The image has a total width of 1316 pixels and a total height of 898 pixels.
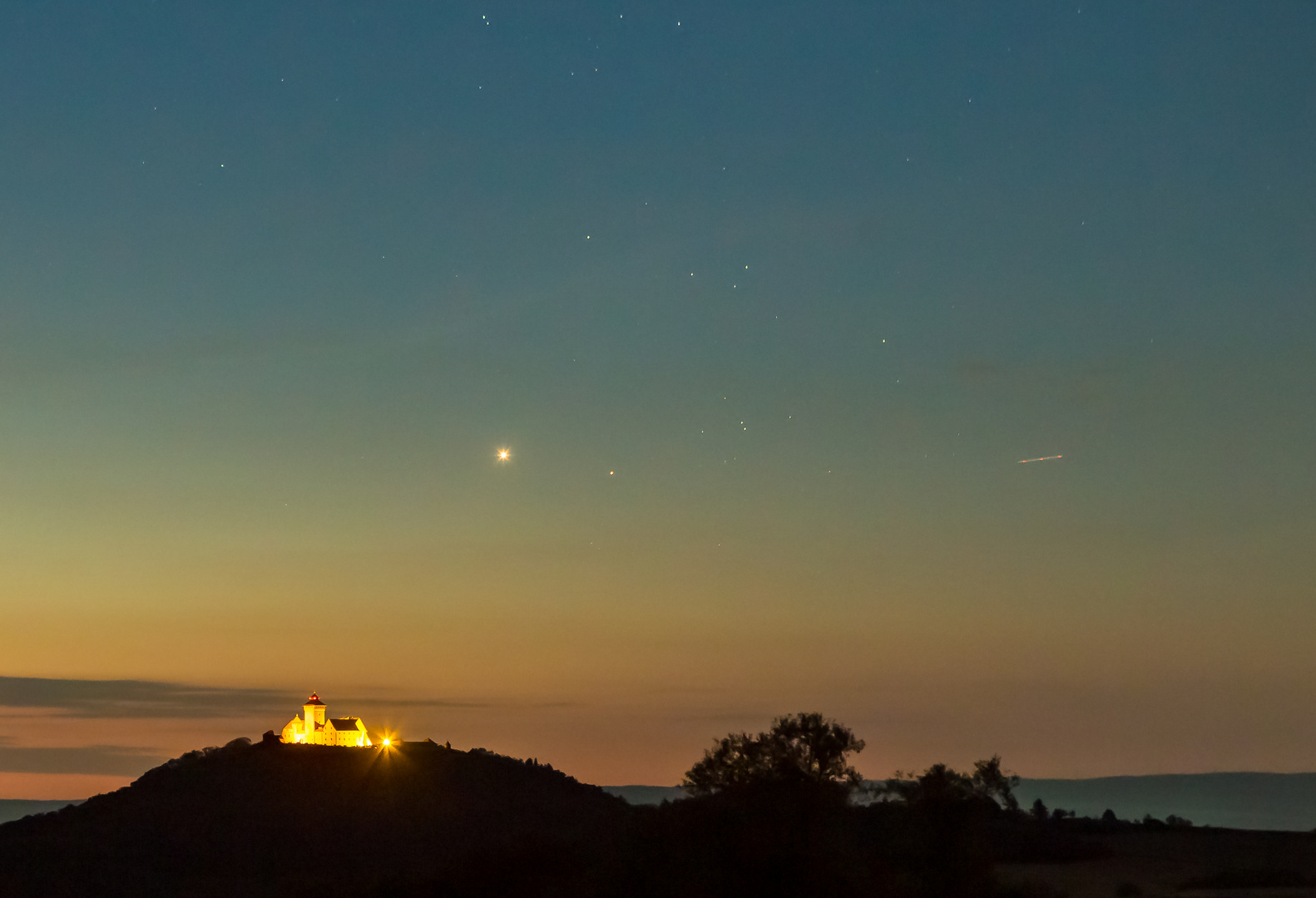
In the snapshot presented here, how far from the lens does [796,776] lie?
3947 cm

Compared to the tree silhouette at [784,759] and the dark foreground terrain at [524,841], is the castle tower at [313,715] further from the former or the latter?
the tree silhouette at [784,759]

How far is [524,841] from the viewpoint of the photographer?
47531mm

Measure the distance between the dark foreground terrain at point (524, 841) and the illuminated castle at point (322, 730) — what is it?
22.3ft

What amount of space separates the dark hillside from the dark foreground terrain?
21cm

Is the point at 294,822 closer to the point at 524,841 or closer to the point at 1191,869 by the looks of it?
the point at 524,841

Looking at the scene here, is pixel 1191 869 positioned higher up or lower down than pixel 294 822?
higher up

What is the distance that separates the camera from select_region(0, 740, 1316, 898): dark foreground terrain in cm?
3516

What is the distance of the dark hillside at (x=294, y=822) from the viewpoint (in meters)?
68.4

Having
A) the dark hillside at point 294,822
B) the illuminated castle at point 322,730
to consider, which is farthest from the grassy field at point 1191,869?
the illuminated castle at point 322,730

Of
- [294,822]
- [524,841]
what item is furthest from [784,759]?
[294,822]

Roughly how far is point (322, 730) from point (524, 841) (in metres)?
71.4

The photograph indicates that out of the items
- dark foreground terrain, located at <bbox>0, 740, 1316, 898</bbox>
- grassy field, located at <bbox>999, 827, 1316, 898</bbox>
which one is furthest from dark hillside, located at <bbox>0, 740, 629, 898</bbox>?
grassy field, located at <bbox>999, 827, 1316, 898</bbox>

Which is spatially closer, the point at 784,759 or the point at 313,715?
the point at 784,759

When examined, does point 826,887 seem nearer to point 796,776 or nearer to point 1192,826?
point 796,776
